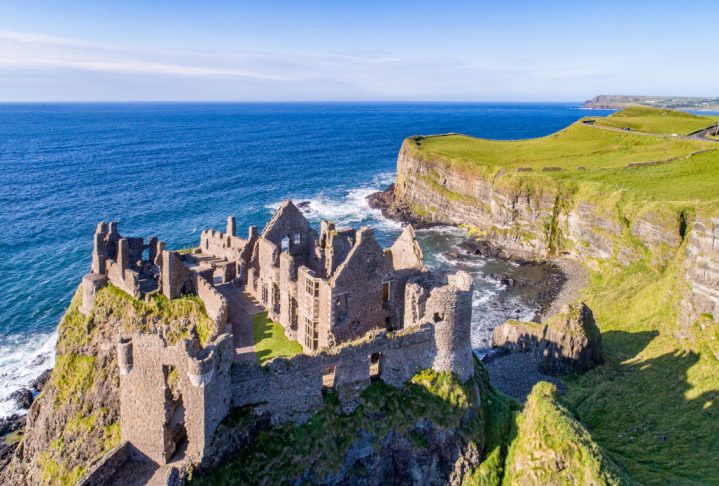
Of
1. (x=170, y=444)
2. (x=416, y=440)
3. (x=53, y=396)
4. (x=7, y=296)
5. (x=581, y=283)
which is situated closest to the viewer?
(x=170, y=444)

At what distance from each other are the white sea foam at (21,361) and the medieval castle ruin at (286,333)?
51.1 feet

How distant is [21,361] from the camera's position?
54.5 meters

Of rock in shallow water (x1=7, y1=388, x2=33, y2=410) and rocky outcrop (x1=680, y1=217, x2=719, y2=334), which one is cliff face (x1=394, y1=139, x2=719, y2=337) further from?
rock in shallow water (x1=7, y1=388, x2=33, y2=410)

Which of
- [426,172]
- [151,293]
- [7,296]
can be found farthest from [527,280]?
[7,296]

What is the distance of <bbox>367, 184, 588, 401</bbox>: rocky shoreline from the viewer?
4788 centimetres

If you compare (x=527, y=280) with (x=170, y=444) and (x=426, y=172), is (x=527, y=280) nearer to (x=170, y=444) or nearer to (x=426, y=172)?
(x=426, y=172)

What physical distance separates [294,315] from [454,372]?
420 inches

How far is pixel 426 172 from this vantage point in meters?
116

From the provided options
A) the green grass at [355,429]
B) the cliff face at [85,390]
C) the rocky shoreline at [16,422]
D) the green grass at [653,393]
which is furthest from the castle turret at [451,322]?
the rocky shoreline at [16,422]

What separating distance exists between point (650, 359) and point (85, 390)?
47897 mm

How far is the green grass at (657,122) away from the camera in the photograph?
135m

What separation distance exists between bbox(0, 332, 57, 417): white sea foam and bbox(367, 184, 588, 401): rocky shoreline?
45.0 metres

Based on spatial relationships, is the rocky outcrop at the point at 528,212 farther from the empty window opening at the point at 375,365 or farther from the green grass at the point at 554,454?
the empty window opening at the point at 375,365

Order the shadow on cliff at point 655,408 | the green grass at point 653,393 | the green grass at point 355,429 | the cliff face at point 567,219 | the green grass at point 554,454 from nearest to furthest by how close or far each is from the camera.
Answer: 1. the green grass at point 355,429
2. the green grass at point 554,454
3. the shadow on cliff at point 655,408
4. the green grass at point 653,393
5. the cliff face at point 567,219
